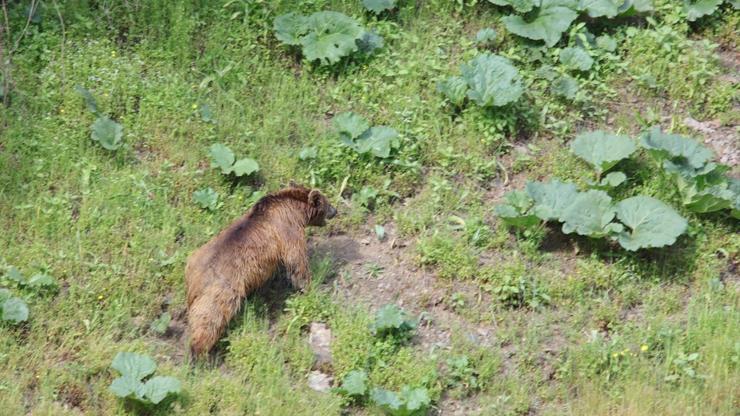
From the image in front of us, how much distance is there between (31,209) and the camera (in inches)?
395

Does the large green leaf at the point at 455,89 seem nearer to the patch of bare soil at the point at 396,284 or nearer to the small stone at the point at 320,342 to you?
the patch of bare soil at the point at 396,284

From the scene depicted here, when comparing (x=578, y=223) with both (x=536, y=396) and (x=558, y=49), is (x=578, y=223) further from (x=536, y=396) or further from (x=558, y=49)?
(x=558, y=49)

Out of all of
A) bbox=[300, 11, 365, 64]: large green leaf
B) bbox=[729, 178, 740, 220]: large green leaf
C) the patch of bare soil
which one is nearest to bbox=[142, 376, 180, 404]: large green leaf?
the patch of bare soil

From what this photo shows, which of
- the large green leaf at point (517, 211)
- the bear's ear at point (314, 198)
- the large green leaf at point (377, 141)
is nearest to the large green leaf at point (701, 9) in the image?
the large green leaf at point (517, 211)

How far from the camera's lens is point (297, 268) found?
955 cm

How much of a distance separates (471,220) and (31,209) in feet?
12.8

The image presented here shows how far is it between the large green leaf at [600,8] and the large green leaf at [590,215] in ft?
8.42

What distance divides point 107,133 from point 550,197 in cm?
410

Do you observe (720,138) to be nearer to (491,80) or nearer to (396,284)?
(491,80)

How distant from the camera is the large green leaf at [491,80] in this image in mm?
10867

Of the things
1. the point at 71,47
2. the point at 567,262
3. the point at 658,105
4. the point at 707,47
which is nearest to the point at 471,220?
the point at 567,262

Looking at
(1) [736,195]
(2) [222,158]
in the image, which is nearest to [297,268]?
(2) [222,158]

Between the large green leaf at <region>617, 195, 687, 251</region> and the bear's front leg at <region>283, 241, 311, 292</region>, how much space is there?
2698 millimetres

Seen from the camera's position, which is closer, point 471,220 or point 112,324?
point 112,324
